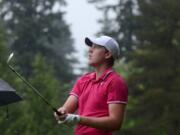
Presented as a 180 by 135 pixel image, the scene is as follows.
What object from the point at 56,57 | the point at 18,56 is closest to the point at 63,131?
the point at 18,56

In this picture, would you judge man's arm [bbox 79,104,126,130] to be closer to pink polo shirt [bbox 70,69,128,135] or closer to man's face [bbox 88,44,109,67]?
pink polo shirt [bbox 70,69,128,135]

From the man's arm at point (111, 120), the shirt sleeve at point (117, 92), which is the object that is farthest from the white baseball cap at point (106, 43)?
the man's arm at point (111, 120)

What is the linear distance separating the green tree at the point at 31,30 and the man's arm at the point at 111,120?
128 ft

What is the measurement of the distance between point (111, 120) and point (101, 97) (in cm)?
20

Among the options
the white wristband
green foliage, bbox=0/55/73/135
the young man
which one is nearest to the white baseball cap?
the young man

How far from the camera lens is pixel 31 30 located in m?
45.8

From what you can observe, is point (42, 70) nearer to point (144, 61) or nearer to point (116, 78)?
point (144, 61)

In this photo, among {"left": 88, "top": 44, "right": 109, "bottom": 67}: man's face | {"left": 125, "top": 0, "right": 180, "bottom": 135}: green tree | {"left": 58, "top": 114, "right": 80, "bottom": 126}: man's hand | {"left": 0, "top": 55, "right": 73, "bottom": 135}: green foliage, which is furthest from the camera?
{"left": 125, "top": 0, "right": 180, "bottom": 135}: green tree

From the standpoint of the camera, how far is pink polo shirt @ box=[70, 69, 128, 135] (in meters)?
5.39

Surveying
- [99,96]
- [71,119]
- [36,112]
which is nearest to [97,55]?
[99,96]

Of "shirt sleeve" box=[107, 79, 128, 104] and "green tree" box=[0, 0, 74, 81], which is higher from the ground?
"shirt sleeve" box=[107, 79, 128, 104]

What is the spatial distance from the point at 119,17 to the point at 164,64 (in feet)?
43.1

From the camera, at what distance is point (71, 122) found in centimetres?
511

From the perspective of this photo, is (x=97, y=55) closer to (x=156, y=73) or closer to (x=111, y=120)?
(x=111, y=120)
